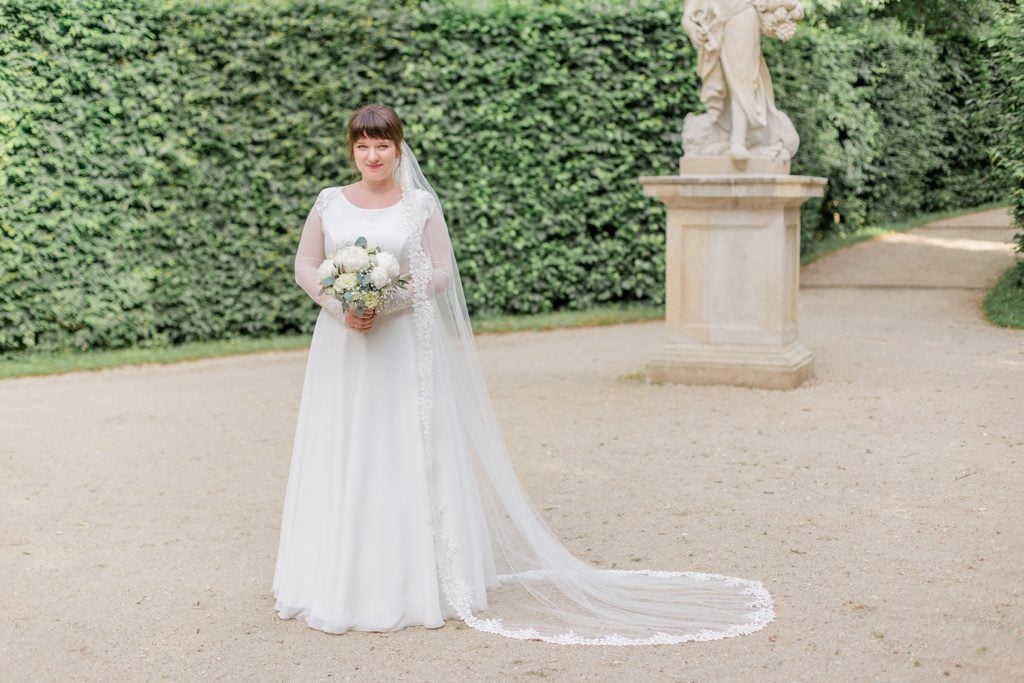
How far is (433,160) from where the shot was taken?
12633mm

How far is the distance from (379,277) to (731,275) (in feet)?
16.5

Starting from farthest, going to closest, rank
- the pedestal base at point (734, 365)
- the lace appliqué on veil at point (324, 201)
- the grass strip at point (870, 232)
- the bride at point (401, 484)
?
the grass strip at point (870, 232)
the pedestal base at point (734, 365)
the lace appliqué on veil at point (324, 201)
the bride at point (401, 484)

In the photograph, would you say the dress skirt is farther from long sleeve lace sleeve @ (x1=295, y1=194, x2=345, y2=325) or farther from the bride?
long sleeve lace sleeve @ (x1=295, y1=194, x2=345, y2=325)

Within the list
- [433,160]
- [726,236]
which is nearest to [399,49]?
[433,160]

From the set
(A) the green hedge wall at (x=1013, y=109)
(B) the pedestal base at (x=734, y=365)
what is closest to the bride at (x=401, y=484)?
(B) the pedestal base at (x=734, y=365)

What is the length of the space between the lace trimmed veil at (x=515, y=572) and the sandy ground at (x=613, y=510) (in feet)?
0.45

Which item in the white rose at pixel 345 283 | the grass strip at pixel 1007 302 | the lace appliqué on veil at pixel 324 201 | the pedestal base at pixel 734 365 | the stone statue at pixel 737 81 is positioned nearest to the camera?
the white rose at pixel 345 283

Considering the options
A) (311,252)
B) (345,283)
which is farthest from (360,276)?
(311,252)

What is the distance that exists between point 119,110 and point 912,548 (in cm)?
862

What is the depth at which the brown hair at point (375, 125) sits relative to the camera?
4484 millimetres

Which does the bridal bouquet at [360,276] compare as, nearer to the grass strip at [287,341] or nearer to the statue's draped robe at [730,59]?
the statue's draped robe at [730,59]

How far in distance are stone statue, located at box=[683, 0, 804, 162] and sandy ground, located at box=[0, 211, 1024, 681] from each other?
1.77 m

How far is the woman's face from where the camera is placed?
451 cm

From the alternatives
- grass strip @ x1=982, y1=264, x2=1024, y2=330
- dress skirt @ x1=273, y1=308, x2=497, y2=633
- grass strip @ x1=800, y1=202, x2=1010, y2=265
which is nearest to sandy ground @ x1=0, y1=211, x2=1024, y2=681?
dress skirt @ x1=273, y1=308, x2=497, y2=633
